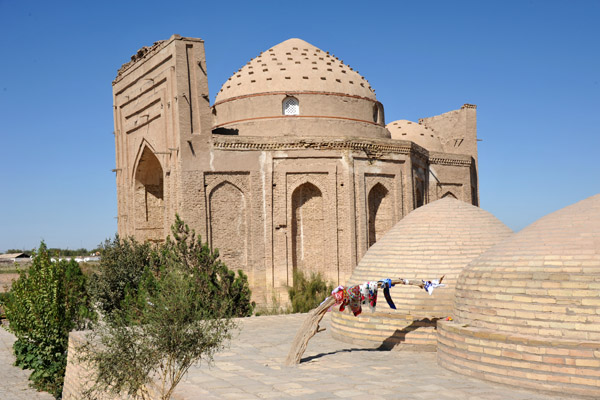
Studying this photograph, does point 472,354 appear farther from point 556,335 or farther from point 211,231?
point 211,231

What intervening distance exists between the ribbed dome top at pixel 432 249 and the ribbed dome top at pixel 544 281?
64.5 inches

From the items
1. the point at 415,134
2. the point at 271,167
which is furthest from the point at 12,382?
the point at 415,134

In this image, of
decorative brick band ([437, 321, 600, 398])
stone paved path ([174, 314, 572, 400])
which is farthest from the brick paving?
decorative brick band ([437, 321, 600, 398])

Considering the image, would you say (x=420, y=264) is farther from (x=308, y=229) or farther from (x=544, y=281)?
(x=308, y=229)

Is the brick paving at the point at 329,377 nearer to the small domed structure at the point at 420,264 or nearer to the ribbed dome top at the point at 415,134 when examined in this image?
the small domed structure at the point at 420,264

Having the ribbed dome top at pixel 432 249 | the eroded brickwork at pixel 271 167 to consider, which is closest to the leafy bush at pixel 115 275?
the eroded brickwork at pixel 271 167

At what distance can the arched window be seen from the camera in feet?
73.5

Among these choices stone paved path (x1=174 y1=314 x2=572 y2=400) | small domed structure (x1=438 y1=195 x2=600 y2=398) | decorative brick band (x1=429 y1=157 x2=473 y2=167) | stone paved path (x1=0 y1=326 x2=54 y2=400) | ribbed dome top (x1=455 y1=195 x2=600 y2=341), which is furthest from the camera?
decorative brick band (x1=429 y1=157 x2=473 y2=167)

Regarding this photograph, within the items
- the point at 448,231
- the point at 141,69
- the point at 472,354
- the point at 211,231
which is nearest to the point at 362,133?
the point at 211,231

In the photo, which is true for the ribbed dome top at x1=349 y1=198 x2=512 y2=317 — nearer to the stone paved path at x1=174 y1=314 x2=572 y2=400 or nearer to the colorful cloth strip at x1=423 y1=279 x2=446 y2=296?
the colorful cloth strip at x1=423 y1=279 x2=446 y2=296

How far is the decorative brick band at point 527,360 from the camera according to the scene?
22.9ft

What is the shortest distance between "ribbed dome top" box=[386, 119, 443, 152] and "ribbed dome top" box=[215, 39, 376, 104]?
110 inches

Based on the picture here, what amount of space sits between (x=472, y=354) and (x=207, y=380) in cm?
353

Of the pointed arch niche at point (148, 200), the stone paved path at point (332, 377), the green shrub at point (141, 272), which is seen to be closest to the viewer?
the stone paved path at point (332, 377)
